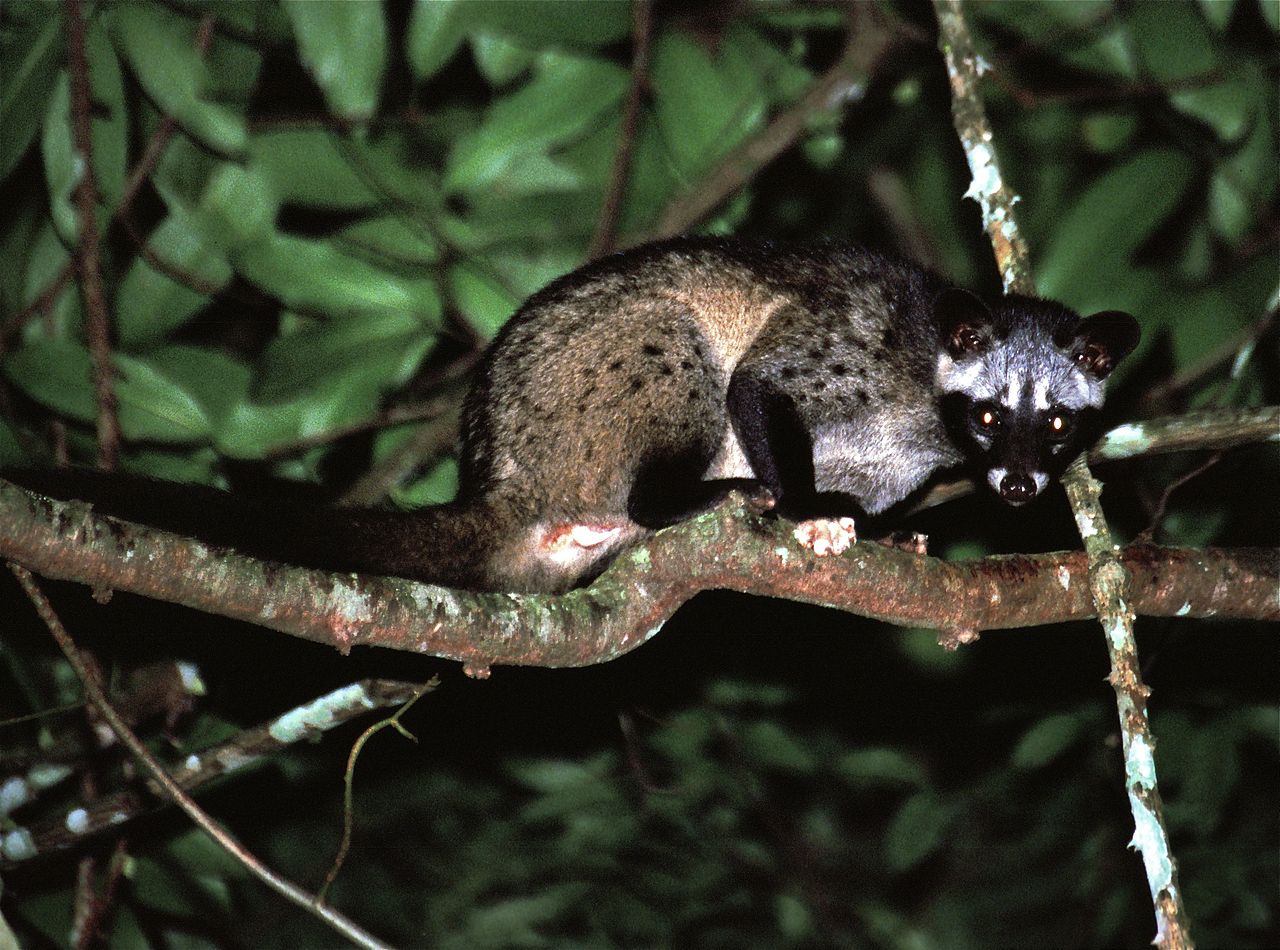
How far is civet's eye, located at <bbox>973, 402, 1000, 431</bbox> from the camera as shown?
5.18 m

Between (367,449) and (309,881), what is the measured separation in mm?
3266

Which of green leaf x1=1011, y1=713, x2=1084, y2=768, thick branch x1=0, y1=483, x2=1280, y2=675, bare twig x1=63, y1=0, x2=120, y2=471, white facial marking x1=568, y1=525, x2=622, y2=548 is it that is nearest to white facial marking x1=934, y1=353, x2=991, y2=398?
Answer: thick branch x1=0, y1=483, x2=1280, y2=675

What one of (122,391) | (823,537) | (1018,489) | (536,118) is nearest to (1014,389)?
(1018,489)

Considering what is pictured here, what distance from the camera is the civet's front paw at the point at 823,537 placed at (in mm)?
4016

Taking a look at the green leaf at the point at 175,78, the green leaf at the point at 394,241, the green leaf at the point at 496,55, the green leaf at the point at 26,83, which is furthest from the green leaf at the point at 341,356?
the green leaf at the point at 26,83

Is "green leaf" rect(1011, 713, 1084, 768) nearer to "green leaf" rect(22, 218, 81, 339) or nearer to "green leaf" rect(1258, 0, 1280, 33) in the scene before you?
"green leaf" rect(1258, 0, 1280, 33)

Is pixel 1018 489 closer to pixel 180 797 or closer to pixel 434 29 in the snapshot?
pixel 434 29

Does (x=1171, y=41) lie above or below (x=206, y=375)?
above

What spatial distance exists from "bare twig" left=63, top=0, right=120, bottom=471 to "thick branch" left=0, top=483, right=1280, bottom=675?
2273mm

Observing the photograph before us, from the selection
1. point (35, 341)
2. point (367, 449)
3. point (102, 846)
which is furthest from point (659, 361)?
point (102, 846)

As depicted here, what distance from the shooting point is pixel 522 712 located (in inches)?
276

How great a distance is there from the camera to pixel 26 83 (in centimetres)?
519

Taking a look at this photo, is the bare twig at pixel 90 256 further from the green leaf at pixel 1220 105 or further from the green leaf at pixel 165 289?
the green leaf at pixel 1220 105

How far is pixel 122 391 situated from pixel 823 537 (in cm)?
293
